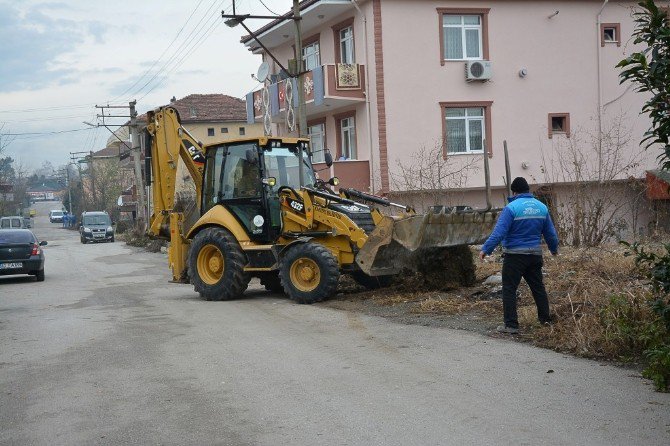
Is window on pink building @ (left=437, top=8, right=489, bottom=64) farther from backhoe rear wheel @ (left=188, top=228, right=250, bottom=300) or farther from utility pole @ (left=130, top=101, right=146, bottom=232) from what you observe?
utility pole @ (left=130, top=101, right=146, bottom=232)

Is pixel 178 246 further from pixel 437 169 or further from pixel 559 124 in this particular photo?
pixel 559 124

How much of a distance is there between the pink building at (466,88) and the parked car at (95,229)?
93.1 ft

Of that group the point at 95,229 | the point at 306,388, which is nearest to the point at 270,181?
the point at 306,388

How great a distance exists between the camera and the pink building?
94.1 ft

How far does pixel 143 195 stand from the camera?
47.2 metres

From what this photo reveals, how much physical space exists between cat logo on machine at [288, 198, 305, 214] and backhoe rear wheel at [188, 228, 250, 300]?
132 centimetres

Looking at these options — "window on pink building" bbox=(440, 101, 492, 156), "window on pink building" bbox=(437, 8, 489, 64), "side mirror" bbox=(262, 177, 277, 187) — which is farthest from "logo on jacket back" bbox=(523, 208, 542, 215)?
"window on pink building" bbox=(437, 8, 489, 64)

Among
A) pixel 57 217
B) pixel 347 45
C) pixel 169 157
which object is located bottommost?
pixel 57 217

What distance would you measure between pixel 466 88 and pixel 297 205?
53.4 ft

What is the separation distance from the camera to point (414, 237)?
13.1 meters

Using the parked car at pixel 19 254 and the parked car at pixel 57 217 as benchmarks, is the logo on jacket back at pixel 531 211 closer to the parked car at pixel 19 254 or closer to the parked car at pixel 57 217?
the parked car at pixel 19 254

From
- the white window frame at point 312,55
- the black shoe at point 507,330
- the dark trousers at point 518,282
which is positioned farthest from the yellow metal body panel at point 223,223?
the white window frame at point 312,55

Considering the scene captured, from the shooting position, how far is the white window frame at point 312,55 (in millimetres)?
32406

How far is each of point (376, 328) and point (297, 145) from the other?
565cm
